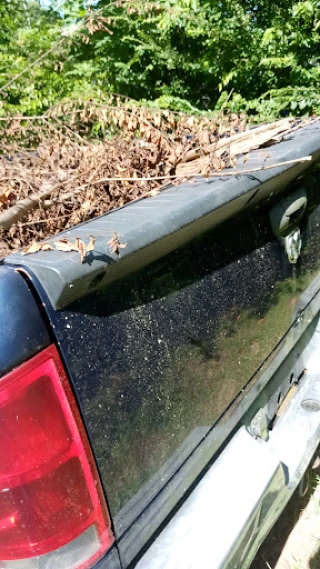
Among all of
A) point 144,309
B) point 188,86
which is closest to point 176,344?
point 144,309

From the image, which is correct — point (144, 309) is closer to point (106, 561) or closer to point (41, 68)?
point (106, 561)

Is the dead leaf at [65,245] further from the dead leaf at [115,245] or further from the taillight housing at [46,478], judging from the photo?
the taillight housing at [46,478]

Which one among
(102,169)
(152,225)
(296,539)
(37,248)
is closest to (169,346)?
(152,225)

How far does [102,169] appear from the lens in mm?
2207

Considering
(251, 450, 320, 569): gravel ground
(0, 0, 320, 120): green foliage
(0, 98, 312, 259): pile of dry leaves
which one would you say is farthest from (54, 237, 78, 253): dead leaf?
(0, 0, 320, 120): green foliage

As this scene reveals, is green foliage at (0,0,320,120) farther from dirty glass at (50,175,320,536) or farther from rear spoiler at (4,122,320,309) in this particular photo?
dirty glass at (50,175,320,536)

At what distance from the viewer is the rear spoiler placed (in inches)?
43.2

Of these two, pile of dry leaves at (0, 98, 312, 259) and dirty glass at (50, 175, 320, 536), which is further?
pile of dry leaves at (0, 98, 312, 259)

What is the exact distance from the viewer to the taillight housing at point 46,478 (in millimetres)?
1098

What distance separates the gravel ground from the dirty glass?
1052mm

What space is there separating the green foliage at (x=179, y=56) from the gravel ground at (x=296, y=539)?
342cm

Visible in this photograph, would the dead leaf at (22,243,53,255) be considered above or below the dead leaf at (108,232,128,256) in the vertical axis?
above

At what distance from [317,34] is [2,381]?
4.77 metres

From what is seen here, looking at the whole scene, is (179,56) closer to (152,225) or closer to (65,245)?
(152,225)
